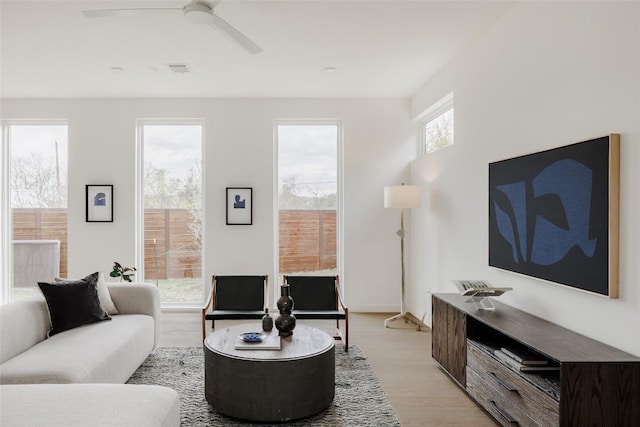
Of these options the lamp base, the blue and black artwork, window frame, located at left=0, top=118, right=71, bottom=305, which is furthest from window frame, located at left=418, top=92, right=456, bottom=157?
window frame, located at left=0, top=118, right=71, bottom=305

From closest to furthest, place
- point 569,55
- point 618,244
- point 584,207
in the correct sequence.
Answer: point 618,244, point 584,207, point 569,55

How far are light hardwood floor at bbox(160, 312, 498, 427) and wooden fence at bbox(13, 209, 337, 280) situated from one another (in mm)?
674

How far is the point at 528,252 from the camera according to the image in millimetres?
2900

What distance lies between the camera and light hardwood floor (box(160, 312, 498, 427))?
2785mm

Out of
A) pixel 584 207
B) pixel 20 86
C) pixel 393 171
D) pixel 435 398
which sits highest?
pixel 20 86

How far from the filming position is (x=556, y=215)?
8.52 ft

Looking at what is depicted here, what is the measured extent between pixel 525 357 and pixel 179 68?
3.98m

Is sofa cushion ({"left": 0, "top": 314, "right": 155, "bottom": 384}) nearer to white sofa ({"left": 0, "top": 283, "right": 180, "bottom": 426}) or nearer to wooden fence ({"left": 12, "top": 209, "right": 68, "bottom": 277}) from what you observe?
white sofa ({"left": 0, "top": 283, "right": 180, "bottom": 426})

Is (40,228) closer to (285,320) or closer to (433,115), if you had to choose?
(285,320)

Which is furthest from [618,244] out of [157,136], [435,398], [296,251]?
[157,136]

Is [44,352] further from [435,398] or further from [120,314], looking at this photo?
[435,398]

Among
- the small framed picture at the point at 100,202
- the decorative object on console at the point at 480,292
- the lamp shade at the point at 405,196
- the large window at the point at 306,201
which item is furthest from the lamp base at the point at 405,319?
the small framed picture at the point at 100,202

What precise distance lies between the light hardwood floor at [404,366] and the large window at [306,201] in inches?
37.7

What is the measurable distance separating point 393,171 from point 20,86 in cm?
460
